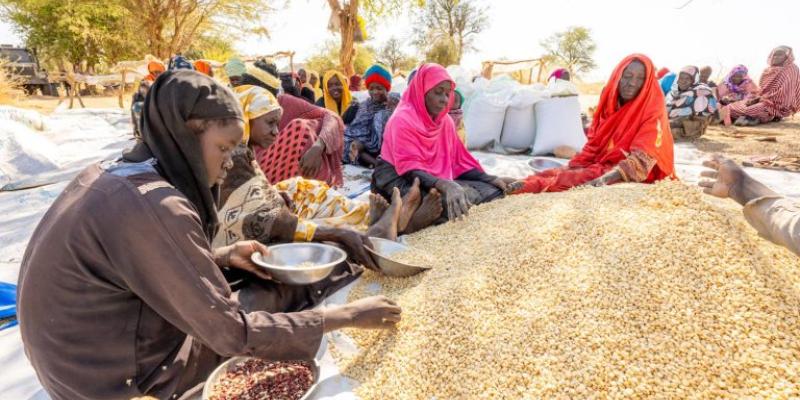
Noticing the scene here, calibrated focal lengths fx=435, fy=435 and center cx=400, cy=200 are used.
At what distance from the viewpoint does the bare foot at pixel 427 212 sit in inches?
111

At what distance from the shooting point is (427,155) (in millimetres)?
3195

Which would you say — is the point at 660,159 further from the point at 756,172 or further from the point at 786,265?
the point at 756,172

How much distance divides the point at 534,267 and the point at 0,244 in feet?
11.2

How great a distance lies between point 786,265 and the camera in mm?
1621

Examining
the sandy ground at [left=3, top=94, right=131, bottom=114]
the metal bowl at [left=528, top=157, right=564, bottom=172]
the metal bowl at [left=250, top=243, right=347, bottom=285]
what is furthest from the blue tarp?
the sandy ground at [left=3, top=94, right=131, bottom=114]

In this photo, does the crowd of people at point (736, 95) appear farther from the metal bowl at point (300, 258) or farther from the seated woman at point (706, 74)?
the metal bowl at point (300, 258)

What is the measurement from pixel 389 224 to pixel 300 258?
0.72 m

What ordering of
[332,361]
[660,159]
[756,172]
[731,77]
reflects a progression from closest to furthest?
[332,361]
[660,159]
[756,172]
[731,77]

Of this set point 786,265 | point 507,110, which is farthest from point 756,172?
point 786,265

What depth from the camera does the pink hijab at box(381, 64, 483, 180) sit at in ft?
10.2

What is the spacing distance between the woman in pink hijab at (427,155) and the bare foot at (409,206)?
3 centimetres

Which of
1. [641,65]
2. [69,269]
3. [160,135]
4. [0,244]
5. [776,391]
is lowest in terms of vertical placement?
[0,244]

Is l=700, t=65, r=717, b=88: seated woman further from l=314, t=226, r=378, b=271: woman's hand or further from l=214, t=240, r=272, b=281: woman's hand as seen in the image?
l=214, t=240, r=272, b=281: woman's hand

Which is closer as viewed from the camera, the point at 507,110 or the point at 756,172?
the point at 756,172
